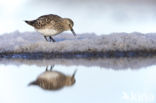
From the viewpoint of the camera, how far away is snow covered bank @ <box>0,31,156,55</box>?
289cm

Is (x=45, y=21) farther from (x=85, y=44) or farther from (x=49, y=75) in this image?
(x=49, y=75)

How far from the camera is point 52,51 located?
2881 mm

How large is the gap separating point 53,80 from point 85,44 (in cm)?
59

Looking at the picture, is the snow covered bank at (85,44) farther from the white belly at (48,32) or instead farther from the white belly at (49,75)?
the white belly at (49,75)

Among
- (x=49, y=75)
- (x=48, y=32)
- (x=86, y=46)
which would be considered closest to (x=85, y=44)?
(x=86, y=46)

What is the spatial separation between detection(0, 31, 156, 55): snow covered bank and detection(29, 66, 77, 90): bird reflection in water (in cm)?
40

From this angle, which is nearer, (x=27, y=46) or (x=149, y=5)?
(x=27, y=46)

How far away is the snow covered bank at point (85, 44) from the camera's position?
2891 millimetres

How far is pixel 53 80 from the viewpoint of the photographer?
240 centimetres

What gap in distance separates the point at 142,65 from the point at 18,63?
2.14 ft

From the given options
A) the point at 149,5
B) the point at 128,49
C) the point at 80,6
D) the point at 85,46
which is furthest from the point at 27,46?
the point at 149,5

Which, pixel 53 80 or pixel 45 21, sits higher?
pixel 45 21

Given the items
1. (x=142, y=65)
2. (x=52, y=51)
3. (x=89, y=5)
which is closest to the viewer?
(x=142, y=65)

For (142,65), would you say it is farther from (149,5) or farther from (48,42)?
(149,5)
